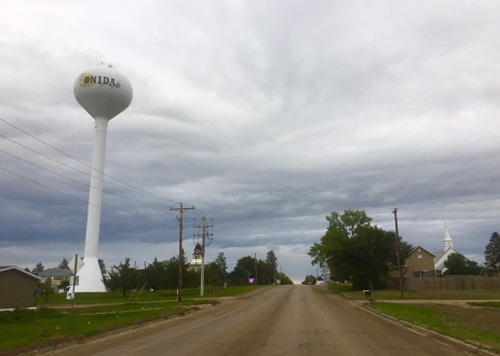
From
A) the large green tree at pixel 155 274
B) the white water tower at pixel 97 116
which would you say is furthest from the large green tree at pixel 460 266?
the white water tower at pixel 97 116

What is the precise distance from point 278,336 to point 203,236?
41.7 m

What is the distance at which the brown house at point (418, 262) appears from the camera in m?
79.2

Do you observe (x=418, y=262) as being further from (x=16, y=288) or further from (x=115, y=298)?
(x=16, y=288)

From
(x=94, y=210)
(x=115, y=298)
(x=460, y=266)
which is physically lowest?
(x=115, y=298)

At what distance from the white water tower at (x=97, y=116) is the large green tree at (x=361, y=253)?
1204 inches

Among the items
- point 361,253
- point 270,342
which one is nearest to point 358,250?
point 361,253

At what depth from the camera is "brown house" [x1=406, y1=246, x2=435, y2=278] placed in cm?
7925

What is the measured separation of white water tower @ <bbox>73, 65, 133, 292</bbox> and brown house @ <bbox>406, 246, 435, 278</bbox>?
50258 millimetres

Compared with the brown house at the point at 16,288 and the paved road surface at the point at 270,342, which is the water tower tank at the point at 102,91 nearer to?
the brown house at the point at 16,288

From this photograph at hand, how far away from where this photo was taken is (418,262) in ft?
262

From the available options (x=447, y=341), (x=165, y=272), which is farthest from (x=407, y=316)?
(x=165, y=272)

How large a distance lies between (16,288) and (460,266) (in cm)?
6721

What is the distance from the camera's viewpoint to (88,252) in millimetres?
61625

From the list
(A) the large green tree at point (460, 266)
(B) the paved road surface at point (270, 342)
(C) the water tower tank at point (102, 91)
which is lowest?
(B) the paved road surface at point (270, 342)
